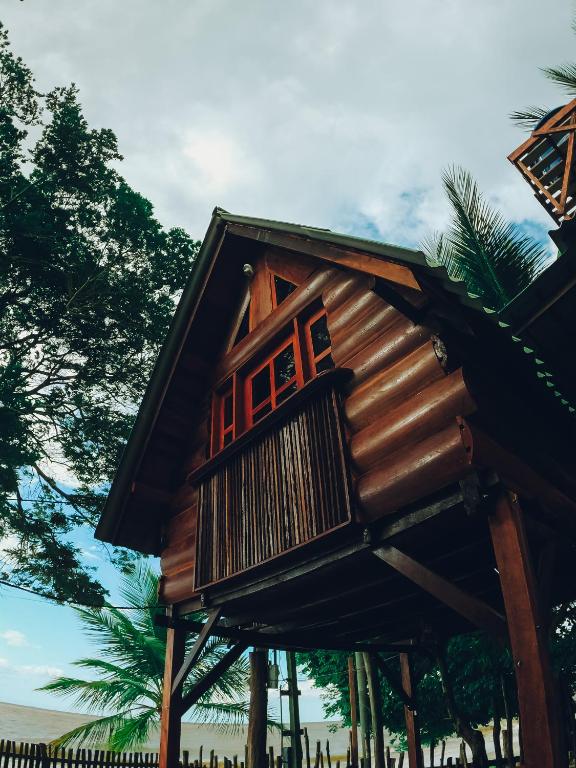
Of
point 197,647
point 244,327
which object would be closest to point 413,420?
point 197,647

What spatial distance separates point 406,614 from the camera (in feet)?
25.7

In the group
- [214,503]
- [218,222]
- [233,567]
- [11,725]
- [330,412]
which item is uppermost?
[218,222]

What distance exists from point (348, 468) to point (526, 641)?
2.21 meters

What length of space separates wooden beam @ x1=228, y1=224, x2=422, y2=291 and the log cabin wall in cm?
19

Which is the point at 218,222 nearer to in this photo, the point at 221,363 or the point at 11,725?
the point at 221,363

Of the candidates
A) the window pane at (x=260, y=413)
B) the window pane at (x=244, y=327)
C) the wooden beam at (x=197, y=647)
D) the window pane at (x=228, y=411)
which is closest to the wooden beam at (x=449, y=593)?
the wooden beam at (x=197, y=647)

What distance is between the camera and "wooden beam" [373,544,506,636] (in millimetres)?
4000

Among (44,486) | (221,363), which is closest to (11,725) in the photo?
(44,486)

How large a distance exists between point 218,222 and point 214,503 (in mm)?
4419

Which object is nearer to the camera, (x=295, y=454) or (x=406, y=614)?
(x=295, y=454)

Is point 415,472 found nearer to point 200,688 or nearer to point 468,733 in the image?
point 200,688

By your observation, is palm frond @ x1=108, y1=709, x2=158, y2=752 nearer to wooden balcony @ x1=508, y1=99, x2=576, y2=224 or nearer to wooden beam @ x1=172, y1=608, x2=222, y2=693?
wooden beam @ x1=172, y1=608, x2=222, y2=693

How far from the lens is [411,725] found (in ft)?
29.0

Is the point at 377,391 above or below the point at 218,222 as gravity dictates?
below
